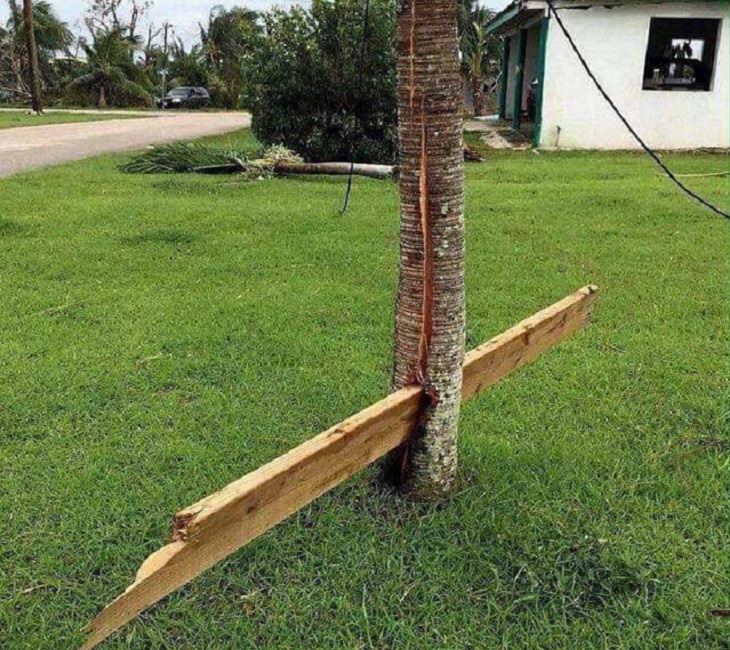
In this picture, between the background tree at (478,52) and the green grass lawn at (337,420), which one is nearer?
the green grass lawn at (337,420)

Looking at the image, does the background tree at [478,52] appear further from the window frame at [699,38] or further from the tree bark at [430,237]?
the tree bark at [430,237]

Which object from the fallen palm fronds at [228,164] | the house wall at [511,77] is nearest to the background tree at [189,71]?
the house wall at [511,77]

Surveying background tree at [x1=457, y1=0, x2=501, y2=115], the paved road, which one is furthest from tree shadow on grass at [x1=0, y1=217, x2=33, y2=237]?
background tree at [x1=457, y1=0, x2=501, y2=115]

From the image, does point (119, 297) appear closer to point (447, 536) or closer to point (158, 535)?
point (158, 535)

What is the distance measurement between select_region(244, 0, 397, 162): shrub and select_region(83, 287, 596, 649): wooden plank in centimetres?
865

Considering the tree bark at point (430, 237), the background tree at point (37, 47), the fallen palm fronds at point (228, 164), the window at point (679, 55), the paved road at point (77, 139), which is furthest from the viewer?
the background tree at point (37, 47)

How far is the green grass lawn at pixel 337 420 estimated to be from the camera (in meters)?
2.07

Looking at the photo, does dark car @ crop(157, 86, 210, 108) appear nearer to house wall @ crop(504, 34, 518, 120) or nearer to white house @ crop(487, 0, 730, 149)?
house wall @ crop(504, 34, 518, 120)

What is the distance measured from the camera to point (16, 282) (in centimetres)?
490

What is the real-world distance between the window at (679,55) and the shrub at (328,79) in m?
5.67

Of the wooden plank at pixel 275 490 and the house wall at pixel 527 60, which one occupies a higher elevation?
Result: the house wall at pixel 527 60

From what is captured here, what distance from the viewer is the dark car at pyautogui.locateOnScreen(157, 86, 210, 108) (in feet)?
120

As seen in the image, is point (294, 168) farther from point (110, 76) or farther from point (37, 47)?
point (37, 47)

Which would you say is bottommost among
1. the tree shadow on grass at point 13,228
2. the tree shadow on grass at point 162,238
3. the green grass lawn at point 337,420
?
the green grass lawn at point 337,420
